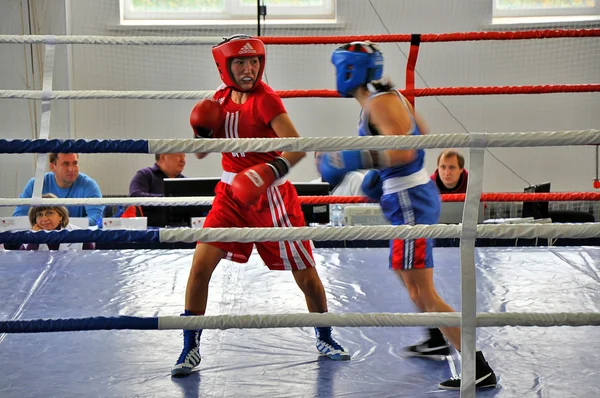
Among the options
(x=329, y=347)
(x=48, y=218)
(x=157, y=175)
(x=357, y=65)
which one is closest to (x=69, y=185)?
(x=157, y=175)

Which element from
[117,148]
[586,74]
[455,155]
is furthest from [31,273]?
[586,74]

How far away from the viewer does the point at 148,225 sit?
11.9ft

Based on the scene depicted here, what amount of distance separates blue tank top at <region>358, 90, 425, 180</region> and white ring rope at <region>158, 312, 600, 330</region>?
1.51 ft

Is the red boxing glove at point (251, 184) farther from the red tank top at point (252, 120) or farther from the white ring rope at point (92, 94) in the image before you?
the white ring rope at point (92, 94)

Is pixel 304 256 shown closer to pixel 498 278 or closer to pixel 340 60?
pixel 340 60

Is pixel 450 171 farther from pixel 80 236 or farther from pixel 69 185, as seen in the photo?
pixel 80 236

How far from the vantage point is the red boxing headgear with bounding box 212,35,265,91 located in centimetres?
196

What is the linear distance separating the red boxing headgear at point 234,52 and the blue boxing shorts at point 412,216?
1.56 feet

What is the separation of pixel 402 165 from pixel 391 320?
0.48 m

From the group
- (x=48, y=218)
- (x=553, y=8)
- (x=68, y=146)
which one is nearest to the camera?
(x=68, y=146)

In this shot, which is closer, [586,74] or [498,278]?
[498,278]

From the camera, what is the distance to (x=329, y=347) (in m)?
2.03

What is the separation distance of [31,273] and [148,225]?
0.83 meters

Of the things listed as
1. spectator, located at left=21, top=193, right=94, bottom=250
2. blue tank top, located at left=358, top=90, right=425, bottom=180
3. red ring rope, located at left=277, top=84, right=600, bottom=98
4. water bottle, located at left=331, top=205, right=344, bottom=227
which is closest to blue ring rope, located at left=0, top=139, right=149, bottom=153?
blue tank top, located at left=358, top=90, right=425, bottom=180
